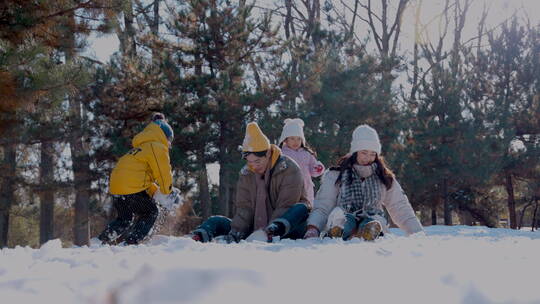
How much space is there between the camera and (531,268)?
1815 millimetres

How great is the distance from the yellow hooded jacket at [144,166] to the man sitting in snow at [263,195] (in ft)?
2.33

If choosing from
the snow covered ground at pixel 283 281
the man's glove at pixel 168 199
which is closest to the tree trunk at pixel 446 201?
the man's glove at pixel 168 199

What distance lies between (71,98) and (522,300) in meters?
10.7

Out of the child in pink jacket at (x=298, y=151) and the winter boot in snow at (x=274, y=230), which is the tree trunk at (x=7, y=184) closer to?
the child in pink jacket at (x=298, y=151)

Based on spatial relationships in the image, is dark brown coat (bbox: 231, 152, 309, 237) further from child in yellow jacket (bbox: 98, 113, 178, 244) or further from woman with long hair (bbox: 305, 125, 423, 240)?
child in yellow jacket (bbox: 98, 113, 178, 244)

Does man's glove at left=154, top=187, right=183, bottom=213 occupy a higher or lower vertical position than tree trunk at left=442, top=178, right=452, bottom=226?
higher

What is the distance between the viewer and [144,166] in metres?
4.82

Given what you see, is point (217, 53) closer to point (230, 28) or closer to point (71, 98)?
point (230, 28)

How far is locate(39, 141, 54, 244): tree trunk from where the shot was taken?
37.4ft

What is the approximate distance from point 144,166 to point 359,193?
5.92 feet

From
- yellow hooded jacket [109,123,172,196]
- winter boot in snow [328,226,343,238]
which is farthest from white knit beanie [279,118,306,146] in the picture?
winter boot in snow [328,226,343,238]

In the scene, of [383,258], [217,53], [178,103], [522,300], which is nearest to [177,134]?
[178,103]

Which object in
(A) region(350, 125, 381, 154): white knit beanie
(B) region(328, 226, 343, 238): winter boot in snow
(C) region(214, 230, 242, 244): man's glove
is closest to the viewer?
(B) region(328, 226, 343, 238): winter boot in snow

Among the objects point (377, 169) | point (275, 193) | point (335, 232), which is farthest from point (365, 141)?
point (335, 232)
